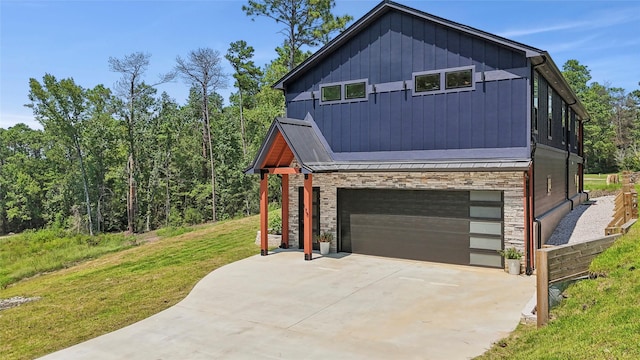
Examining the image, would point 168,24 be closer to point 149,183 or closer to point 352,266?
point 352,266

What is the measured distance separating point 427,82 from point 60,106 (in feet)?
→ 118

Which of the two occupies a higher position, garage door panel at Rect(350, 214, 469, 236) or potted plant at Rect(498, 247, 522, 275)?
garage door panel at Rect(350, 214, 469, 236)

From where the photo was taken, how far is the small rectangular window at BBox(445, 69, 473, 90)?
12430 millimetres

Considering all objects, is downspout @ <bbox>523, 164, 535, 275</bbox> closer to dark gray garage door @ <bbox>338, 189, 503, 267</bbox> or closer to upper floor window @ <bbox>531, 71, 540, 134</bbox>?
dark gray garage door @ <bbox>338, 189, 503, 267</bbox>

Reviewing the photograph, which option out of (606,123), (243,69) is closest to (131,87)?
(243,69)

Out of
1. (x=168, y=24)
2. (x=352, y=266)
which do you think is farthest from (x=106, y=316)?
(x=168, y=24)

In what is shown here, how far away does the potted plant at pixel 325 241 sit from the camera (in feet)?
47.1

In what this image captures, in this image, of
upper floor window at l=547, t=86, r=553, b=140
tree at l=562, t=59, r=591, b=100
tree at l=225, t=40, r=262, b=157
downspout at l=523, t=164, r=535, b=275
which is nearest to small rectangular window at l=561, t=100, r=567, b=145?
upper floor window at l=547, t=86, r=553, b=140

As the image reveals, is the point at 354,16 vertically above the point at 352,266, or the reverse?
the point at 354,16

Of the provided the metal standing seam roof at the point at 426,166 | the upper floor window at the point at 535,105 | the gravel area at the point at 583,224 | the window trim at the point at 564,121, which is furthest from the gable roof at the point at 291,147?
the window trim at the point at 564,121

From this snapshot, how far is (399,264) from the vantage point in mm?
12750

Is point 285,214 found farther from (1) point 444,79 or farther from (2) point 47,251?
(2) point 47,251

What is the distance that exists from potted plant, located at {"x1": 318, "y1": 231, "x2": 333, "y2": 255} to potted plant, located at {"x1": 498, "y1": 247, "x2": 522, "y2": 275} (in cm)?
570

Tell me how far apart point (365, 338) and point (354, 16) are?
31413 millimetres
